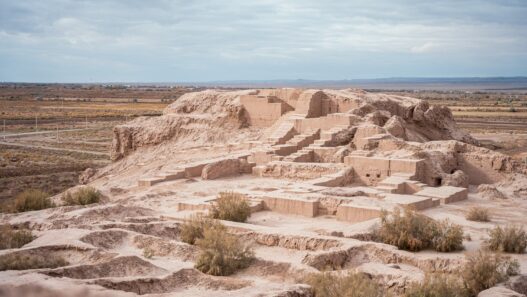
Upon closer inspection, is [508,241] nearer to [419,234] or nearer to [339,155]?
[419,234]

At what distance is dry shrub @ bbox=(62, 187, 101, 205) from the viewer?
13.9m

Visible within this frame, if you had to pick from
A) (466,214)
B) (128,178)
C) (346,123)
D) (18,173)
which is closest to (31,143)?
(18,173)

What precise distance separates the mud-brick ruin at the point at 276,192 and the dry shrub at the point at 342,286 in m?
0.20

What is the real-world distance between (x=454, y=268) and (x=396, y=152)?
834 centimetres

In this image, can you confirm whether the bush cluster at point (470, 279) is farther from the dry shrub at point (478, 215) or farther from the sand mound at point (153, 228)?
the sand mound at point (153, 228)

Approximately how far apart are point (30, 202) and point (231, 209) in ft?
15.7

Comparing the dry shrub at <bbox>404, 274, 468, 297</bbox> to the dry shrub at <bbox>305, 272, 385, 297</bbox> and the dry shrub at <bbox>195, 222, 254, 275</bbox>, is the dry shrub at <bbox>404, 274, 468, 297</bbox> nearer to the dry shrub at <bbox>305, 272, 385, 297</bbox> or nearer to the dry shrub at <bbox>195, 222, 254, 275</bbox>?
the dry shrub at <bbox>305, 272, 385, 297</bbox>

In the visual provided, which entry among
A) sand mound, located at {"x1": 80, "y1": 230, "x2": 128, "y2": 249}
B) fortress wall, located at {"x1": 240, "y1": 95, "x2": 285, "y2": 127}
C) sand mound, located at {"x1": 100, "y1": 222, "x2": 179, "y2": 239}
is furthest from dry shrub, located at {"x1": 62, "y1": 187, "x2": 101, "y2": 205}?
fortress wall, located at {"x1": 240, "y1": 95, "x2": 285, "y2": 127}

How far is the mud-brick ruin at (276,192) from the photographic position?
8.12 m

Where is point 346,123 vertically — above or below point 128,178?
above

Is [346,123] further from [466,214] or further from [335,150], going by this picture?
[466,214]

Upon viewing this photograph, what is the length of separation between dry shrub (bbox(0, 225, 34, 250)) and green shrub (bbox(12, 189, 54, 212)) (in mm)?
3531

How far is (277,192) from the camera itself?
1398 centimetres

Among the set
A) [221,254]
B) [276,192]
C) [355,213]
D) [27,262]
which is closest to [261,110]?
[276,192]
